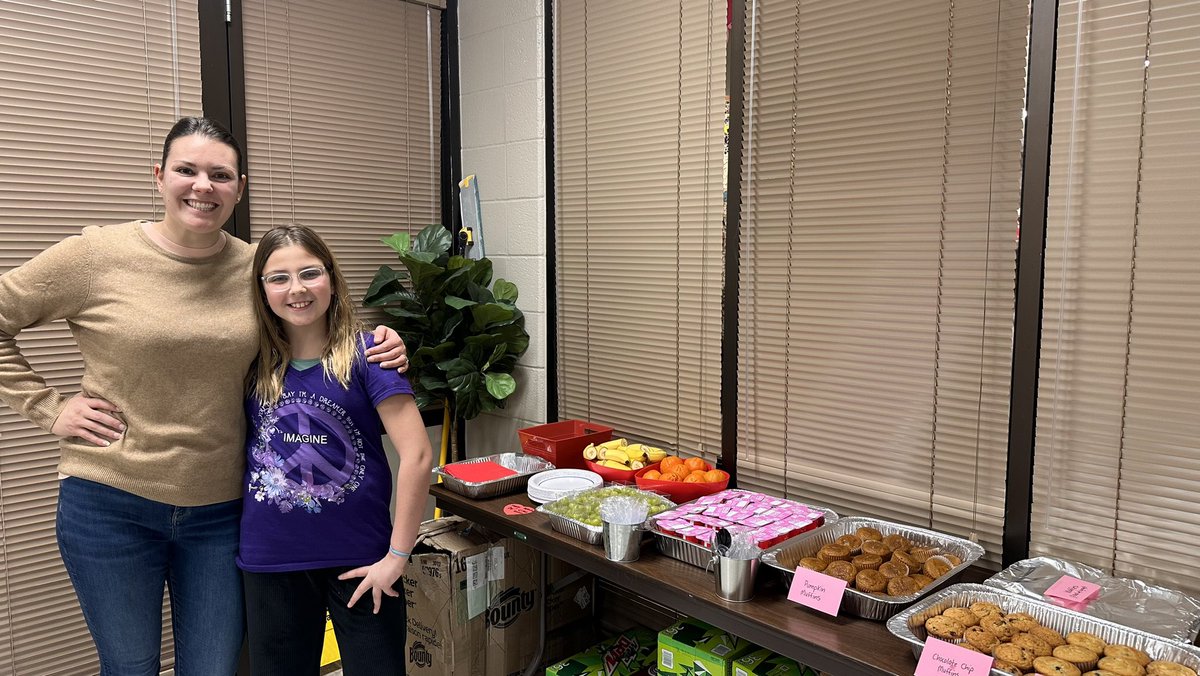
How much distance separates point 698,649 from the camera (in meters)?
2.06

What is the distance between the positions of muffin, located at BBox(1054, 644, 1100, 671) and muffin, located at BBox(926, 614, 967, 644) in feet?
0.52

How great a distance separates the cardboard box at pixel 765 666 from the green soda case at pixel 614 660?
22.8 inches

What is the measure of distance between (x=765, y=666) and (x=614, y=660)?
67 cm

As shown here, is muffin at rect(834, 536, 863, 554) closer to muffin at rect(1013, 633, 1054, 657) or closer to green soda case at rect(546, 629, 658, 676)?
muffin at rect(1013, 633, 1054, 657)

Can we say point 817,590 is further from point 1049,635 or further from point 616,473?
point 616,473

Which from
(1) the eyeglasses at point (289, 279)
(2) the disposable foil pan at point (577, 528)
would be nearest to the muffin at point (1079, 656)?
(2) the disposable foil pan at point (577, 528)

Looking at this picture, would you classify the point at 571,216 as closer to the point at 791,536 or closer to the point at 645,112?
the point at 645,112

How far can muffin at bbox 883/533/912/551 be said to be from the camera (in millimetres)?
1832

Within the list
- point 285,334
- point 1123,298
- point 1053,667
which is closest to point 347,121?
point 285,334

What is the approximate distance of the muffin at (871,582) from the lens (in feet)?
5.36

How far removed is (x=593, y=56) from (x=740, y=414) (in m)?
1.42

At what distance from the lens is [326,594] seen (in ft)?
6.04

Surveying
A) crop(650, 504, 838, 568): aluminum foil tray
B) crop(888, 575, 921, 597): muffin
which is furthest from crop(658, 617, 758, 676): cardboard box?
crop(888, 575, 921, 597): muffin

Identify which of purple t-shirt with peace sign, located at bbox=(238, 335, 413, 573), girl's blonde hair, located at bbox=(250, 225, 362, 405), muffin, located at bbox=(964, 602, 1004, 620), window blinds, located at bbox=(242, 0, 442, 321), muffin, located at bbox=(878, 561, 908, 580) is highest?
window blinds, located at bbox=(242, 0, 442, 321)
